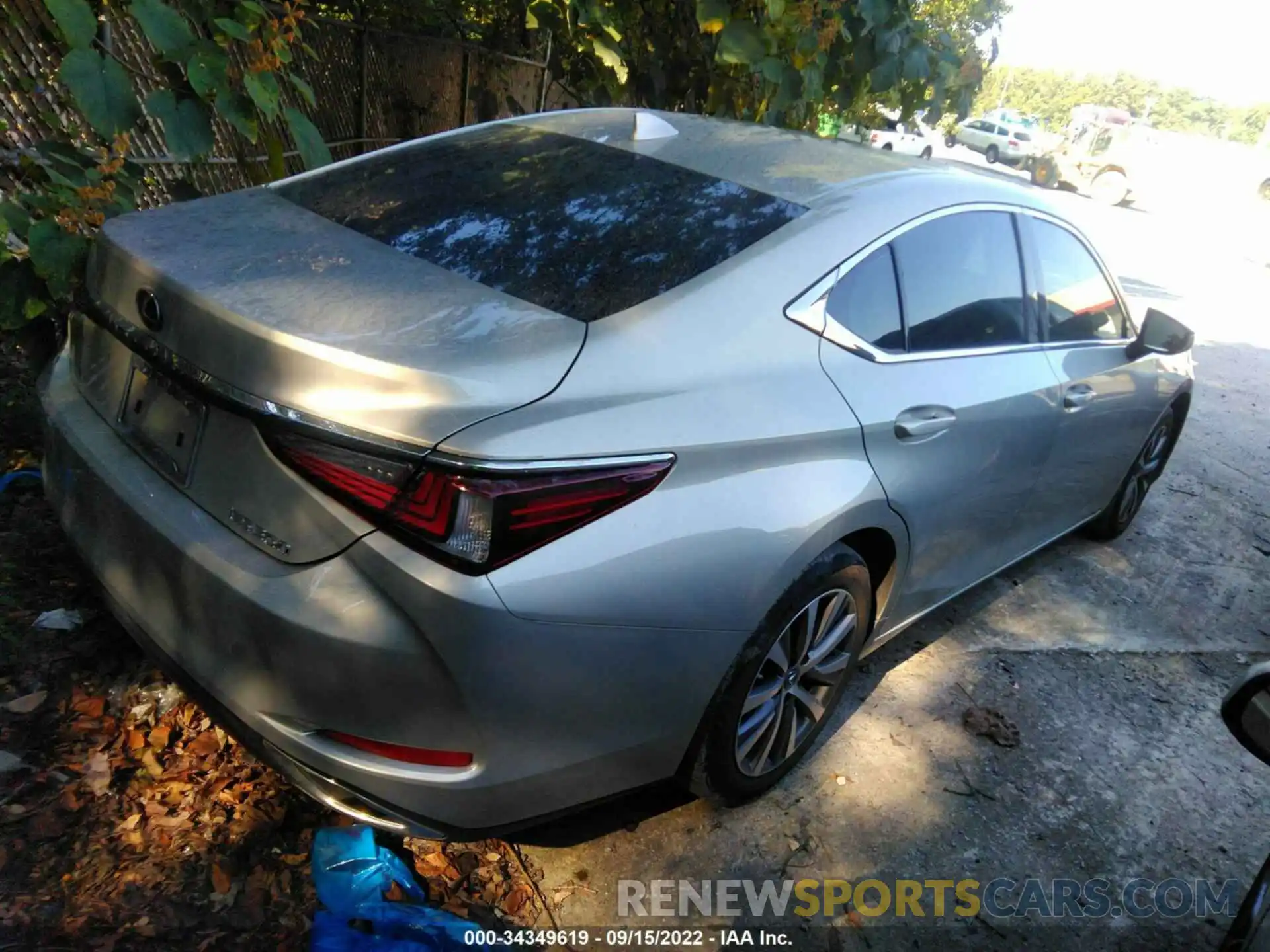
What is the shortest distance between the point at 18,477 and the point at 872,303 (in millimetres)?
2759

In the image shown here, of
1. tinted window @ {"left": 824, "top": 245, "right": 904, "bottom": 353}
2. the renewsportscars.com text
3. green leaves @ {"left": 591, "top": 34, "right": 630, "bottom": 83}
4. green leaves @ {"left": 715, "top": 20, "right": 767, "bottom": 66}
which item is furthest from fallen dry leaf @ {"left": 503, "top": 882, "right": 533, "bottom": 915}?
green leaves @ {"left": 591, "top": 34, "right": 630, "bottom": 83}

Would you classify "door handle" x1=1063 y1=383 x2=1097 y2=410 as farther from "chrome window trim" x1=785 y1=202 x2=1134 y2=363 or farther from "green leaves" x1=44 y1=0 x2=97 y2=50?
"green leaves" x1=44 y1=0 x2=97 y2=50

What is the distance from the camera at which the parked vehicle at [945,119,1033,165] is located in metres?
32.5

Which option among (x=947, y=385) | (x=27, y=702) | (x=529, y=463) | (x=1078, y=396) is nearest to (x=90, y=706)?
(x=27, y=702)

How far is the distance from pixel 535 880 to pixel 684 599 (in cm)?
84

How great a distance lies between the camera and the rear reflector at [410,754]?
1722mm

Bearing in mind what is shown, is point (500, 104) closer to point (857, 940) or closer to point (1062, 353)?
point (1062, 353)

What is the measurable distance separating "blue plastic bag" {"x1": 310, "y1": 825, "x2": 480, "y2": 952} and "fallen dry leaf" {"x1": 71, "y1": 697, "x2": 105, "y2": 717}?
734mm

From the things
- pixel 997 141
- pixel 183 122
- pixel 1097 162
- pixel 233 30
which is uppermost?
pixel 233 30

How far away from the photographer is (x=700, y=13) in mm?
4660

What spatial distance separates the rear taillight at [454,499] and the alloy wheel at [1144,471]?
11.5 ft

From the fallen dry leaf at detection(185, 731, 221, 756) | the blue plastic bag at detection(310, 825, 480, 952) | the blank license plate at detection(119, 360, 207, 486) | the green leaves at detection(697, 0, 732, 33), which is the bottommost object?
the fallen dry leaf at detection(185, 731, 221, 756)

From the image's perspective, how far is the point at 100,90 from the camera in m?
2.80

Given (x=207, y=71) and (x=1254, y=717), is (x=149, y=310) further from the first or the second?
(x=1254, y=717)
